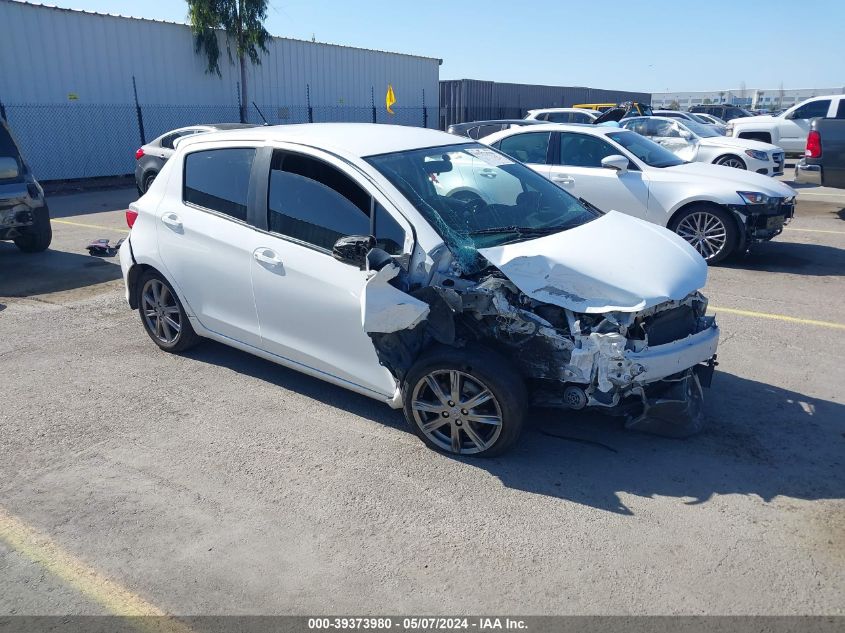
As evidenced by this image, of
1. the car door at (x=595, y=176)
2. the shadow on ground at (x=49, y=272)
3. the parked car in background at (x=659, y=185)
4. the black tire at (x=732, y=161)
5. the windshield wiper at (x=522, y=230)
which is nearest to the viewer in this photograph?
the windshield wiper at (x=522, y=230)

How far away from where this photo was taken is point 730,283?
7578mm

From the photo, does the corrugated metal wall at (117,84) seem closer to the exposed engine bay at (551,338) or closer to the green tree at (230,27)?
the green tree at (230,27)

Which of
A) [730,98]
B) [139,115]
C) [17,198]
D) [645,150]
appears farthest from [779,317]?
[730,98]

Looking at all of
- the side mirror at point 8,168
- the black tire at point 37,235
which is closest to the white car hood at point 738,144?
the black tire at point 37,235

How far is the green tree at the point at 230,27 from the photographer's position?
2077 cm

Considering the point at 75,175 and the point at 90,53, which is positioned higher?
the point at 90,53

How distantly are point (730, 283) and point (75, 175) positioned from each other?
17.3 meters

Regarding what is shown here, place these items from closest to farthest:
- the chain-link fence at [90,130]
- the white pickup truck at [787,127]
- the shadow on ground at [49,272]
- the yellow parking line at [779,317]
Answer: the yellow parking line at [779,317] < the shadow on ground at [49,272] < the chain-link fence at [90,130] < the white pickup truck at [787,127]

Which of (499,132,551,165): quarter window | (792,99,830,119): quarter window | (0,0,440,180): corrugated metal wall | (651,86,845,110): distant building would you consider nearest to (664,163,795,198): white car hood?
(499,132,551,165): quarter window

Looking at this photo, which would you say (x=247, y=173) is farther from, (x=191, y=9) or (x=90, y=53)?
(x=191, y=9)

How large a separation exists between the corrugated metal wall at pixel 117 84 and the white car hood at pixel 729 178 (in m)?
16.1

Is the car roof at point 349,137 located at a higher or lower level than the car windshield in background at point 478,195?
higher

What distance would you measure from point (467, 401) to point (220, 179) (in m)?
2.48

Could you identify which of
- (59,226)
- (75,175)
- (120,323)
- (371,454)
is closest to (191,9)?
(75,175)
